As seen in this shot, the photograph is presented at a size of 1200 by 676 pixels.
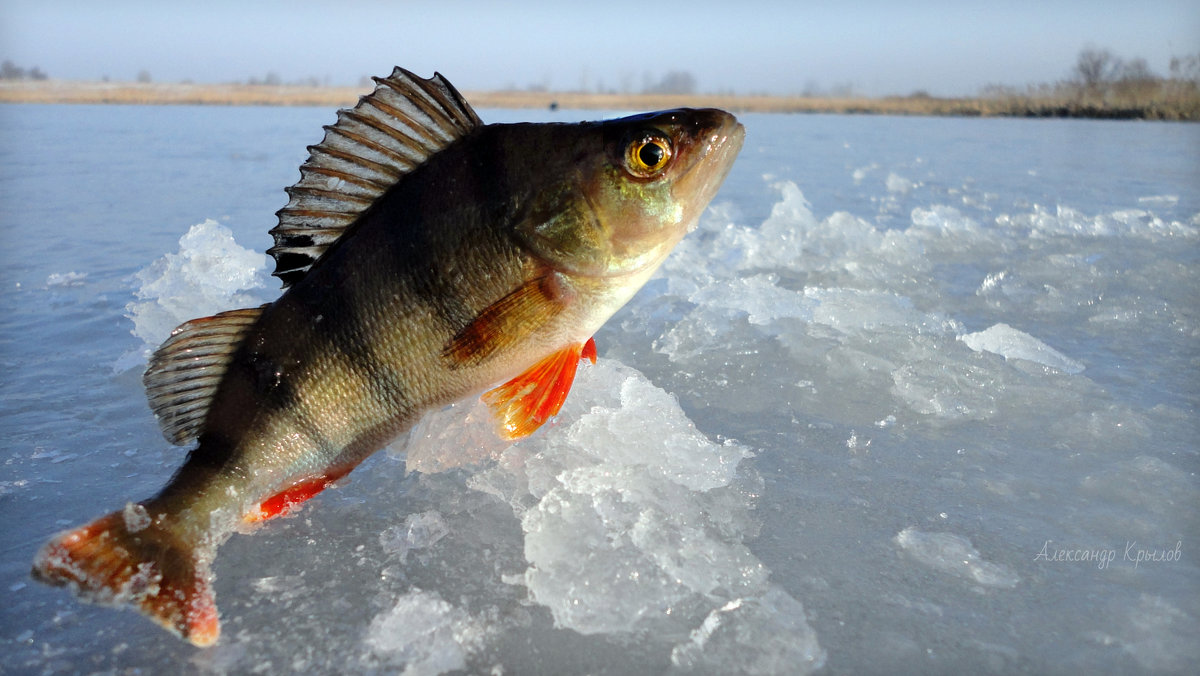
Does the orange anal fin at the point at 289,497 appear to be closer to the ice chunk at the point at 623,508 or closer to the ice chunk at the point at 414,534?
the ice chunk at the point at 414,534

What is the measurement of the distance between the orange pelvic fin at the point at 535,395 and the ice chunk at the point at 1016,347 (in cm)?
238

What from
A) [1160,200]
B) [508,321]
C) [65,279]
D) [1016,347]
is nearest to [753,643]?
[508,321]

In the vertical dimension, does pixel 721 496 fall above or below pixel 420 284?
below

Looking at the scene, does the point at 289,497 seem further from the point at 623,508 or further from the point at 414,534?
the point at 623,508

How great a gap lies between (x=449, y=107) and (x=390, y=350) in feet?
2.18

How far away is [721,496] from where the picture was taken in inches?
92.2

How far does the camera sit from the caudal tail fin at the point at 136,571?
1.62m

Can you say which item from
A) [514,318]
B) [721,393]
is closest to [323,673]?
[514,318]

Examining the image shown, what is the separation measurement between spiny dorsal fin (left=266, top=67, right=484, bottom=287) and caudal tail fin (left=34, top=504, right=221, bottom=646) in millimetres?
727

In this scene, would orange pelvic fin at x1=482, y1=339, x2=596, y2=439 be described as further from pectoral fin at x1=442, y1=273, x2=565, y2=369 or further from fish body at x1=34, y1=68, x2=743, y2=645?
pectoral fin at x1=442, y1=273, x2=565, y2=369

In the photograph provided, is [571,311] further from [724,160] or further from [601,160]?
[724,160]

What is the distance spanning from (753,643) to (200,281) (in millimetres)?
3845

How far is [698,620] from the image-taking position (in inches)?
72.3

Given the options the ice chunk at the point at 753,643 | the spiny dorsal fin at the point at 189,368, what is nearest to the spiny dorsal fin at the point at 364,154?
the spiny dorsal fin at the point at 189,368
